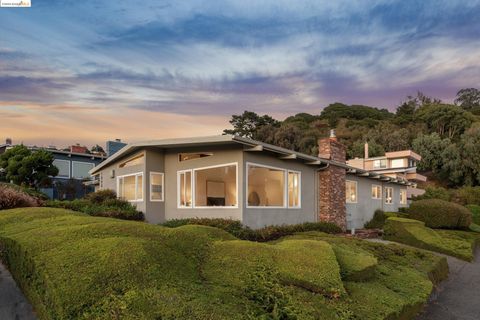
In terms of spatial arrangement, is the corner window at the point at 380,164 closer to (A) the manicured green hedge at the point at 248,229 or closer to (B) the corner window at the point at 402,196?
(B) the corner window at the point at 402,196

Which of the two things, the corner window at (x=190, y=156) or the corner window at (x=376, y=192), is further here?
the corner window at (x=376, y=192)

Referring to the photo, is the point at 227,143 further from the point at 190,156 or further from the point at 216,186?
the point at 190,156

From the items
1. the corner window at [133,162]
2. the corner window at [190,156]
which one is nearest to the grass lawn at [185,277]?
the corner window at [190,156]

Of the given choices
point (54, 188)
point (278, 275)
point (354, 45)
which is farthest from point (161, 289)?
point (54, 188)

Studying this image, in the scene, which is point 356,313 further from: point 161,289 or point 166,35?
point 166,35

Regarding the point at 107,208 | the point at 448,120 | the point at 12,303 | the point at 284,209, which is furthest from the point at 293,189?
the point at 448,120

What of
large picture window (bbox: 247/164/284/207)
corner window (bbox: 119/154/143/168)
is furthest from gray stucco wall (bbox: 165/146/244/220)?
corner window (bbox: 119/154/143/168)

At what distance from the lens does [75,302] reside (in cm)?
346

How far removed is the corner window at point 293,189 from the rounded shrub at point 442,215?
8.00 m

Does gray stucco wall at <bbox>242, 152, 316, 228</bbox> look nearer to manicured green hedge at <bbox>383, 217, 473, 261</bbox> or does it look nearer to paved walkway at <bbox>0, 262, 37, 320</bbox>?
manicured green hedge at <bbox>383, 217, 473, 261</bbox>

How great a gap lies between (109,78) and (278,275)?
12793mm

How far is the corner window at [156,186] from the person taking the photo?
1391 centimetres

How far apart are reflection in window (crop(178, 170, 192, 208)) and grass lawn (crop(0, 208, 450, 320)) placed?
6.83 m

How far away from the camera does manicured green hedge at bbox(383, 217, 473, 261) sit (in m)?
13.0
